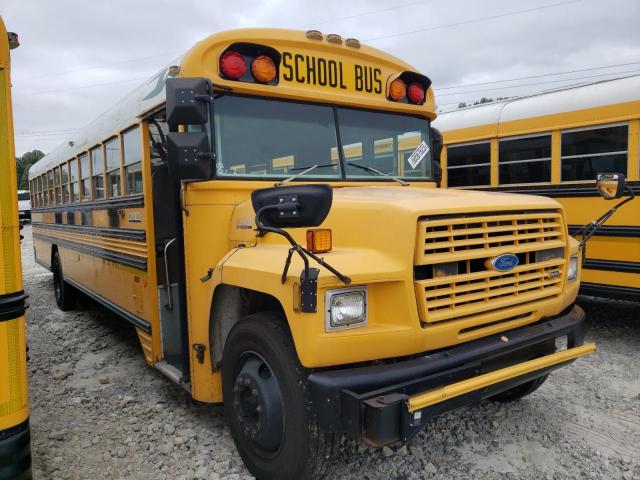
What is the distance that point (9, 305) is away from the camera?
2.04 meters

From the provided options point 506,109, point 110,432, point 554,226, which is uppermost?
point 506,109

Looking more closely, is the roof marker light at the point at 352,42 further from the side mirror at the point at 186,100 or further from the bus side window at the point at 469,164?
the bus side window at the point at 469,164

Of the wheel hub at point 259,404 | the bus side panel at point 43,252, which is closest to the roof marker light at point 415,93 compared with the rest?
the wheel hub at point 259,404

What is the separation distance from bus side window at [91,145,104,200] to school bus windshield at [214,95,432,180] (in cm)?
225

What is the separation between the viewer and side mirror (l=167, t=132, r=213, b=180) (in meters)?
2.69

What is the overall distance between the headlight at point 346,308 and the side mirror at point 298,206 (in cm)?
31

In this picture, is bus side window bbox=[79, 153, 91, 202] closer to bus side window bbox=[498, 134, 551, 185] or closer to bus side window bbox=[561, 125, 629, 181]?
bus side window bbox=[498, 134, 551, 185]

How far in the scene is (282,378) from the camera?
7.74 feet

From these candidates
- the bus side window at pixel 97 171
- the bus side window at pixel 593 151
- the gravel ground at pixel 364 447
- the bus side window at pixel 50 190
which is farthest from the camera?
the bus side window at pixel 50 190

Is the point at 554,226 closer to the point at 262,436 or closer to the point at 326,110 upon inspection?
the point at 326,110

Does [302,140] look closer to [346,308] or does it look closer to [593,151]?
[346,308]

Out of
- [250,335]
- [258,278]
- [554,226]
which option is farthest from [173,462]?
[554,226]

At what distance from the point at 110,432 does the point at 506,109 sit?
5166 mm

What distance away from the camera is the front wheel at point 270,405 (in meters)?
2.32
